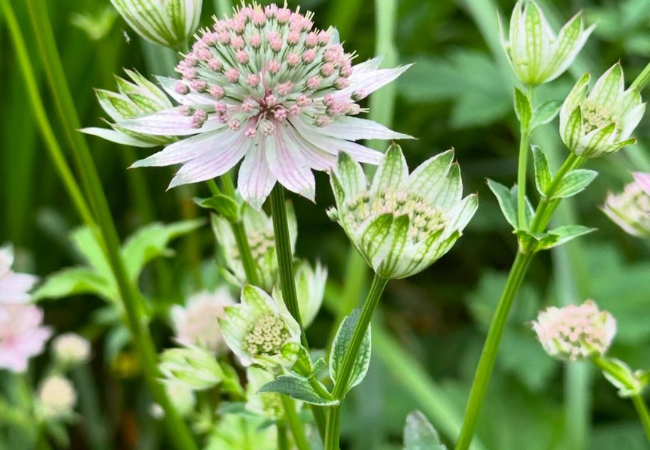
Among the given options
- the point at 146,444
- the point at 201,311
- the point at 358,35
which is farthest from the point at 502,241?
the point at 201,311

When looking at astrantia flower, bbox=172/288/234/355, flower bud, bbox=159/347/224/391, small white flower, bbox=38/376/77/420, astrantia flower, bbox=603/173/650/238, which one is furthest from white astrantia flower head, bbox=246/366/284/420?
small white flower, bbox=38/376/77/420

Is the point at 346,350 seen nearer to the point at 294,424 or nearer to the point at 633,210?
the point at 294,424

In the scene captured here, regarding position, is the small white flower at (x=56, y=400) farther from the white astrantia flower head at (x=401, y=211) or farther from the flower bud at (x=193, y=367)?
the white astrantia flower head at (x=401, y=211)

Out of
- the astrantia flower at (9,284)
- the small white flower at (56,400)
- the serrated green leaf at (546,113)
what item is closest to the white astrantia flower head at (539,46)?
the serrated green leaf at (546,113)

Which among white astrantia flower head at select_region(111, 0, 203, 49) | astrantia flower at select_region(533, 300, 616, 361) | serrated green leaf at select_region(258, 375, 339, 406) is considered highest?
white astrantia flower head at select_region(111, 0, 203, 49)

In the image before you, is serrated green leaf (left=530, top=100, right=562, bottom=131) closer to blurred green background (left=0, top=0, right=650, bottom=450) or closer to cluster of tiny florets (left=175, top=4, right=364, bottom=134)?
cluster of tiny florets (left=175, top=4, right=364, bottom=134)

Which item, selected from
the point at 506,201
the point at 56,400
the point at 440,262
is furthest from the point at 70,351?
the point at 440,262

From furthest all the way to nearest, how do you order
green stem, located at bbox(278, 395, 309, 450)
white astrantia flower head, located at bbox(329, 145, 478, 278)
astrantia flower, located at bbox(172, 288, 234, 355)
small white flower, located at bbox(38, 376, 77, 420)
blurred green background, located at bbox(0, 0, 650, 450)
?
blurred green background, located at bbox(0, 0, 650, 450)
small white flower, located at bbox(38, 376, 77, 420)
astrantia flower, located at bbox(172, 288, 234, 355)
green stem, located at bbox(278, 395, 309, 450)
white astrantia flower head, located at bbox(329, 145, 478, 278)

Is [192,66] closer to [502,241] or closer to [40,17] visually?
[40,17]

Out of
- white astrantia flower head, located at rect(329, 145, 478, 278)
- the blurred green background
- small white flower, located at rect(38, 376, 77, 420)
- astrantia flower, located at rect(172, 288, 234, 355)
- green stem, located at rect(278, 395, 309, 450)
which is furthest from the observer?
the blurred green background
